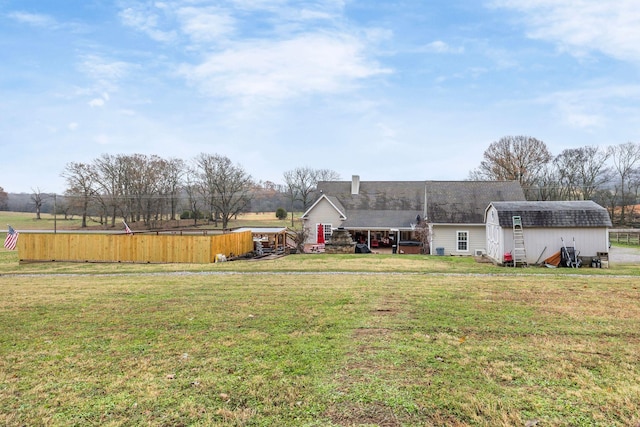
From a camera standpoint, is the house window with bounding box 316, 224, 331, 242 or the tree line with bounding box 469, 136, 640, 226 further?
the tree line with bounding box 469, 136, 640, 226

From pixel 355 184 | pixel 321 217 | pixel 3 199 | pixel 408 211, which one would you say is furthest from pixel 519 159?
pixel 3 199

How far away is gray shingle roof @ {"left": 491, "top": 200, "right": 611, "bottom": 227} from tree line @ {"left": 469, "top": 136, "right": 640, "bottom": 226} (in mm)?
33847

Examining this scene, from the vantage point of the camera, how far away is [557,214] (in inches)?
836

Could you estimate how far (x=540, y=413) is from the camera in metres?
4.11

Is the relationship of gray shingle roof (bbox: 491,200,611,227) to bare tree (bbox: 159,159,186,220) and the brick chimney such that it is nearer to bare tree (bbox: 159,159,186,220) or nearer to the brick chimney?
the brick chimney

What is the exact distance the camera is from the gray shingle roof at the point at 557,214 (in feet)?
68.3

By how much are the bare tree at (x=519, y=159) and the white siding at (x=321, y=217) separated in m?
28.7

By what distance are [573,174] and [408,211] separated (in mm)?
31070

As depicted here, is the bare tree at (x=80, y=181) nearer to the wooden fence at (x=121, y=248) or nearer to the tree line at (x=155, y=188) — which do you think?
the tree line at (x=155, y=188)

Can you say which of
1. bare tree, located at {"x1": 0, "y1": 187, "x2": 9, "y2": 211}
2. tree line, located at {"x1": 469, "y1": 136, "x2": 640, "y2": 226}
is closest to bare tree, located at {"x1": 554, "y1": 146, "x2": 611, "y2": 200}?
tree line, located at {"x1": 469, "y1": 136, "x2": 640, "y2": 226}

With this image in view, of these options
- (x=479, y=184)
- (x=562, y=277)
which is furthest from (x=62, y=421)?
(x=479, y=184)

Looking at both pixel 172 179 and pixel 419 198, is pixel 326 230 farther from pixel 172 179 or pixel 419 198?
pixel 172 179

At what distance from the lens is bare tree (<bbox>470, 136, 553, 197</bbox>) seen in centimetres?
5253

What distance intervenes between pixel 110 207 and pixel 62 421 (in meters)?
56.4
